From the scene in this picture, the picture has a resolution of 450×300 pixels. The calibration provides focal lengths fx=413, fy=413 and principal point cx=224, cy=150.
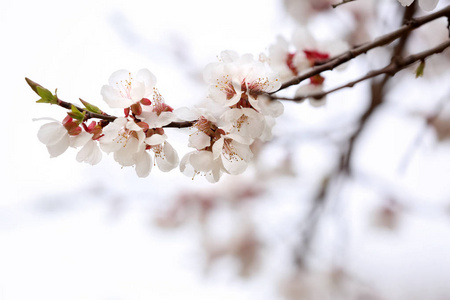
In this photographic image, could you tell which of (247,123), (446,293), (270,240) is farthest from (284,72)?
(446,293)

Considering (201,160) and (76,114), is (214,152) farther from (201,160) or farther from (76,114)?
(76,114)

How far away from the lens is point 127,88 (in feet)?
1.64

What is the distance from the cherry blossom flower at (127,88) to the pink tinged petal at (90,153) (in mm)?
58

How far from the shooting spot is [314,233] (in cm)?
146

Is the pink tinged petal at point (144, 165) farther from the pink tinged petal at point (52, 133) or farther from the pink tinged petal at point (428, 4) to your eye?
the pink tinged petal at point (428, 4)

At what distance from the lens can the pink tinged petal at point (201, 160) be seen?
0.50m

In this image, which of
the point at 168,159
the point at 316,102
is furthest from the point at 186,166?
the point at 316,102

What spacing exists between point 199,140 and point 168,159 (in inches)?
1.9

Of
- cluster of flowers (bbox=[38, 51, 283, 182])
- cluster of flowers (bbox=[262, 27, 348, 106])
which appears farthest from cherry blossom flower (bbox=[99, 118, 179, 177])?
cluster of flowers (bbox=[262, 27, 348, 106])

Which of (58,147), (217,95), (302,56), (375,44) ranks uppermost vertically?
(302,56)

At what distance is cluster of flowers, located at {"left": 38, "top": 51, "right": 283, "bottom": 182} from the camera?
1.56 ft

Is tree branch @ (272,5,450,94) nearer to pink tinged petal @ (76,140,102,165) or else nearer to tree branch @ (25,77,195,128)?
tree branch @ (25,77,195,128)

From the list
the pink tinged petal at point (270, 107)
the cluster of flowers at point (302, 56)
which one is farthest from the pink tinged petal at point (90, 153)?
the cluster of flowers at point (302, 56)

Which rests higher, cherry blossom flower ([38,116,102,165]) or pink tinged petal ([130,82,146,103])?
pink tinged petal ([130,82,146,103])
